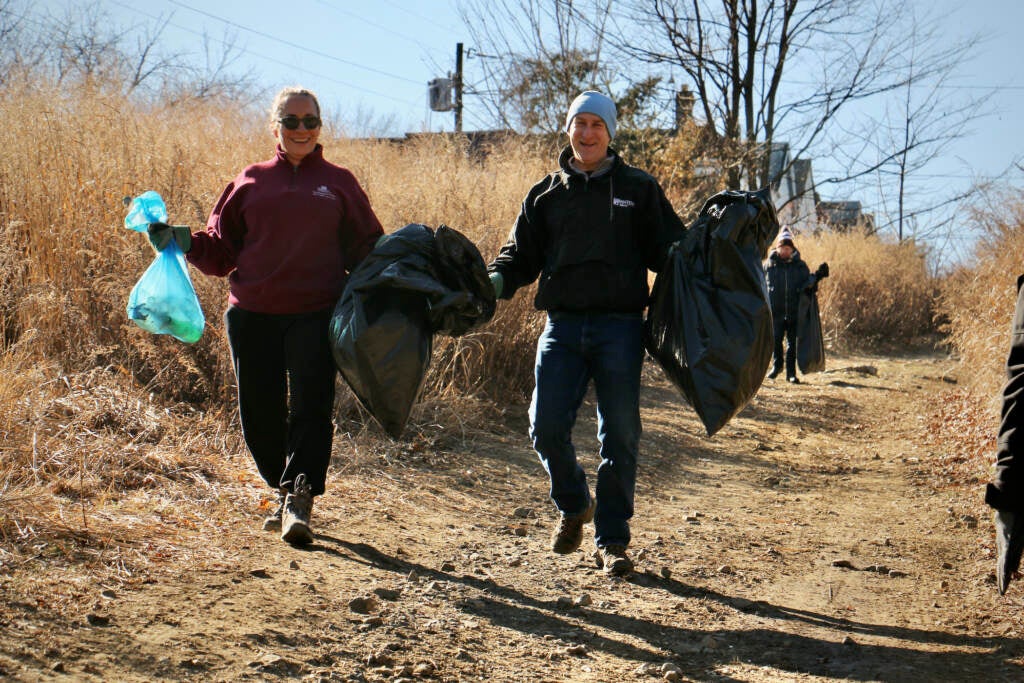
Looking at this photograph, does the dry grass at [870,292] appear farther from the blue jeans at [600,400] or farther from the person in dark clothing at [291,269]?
the person in dark clothing at [291,269]

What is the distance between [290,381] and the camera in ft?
14.4

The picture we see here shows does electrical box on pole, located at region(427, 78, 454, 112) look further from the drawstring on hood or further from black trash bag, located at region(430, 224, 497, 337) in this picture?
black trash bag, located at region(430, 224, 497, 337)

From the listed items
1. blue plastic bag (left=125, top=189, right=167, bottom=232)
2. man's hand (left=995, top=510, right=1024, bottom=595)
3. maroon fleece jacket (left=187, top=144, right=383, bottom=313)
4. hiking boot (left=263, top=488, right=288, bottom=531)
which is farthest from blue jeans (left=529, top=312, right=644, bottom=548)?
blue plastic bag (left=125, top=189, right=167, bottom=232)

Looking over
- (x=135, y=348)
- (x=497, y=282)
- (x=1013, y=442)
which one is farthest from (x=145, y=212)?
(x=1013, y=442)

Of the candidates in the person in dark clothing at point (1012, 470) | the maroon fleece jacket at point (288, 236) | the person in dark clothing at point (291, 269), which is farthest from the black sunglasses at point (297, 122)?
the person in dark clothing at point (1012, 470)

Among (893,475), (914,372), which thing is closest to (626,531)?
(893,475)

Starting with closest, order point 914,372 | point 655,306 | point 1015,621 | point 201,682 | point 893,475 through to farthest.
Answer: point 201,682
point 1015,621
point 655,306
point 893,475
point 914,372

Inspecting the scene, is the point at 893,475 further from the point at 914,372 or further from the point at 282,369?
the point at 914,372

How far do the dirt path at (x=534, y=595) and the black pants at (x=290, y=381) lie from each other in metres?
0.40

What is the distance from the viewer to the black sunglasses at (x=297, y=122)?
14.0 feet

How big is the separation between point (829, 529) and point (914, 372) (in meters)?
11.3

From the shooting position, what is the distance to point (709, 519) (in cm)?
578

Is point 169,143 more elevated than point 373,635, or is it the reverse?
point 169,143

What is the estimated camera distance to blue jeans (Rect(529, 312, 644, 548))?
4242 mm
